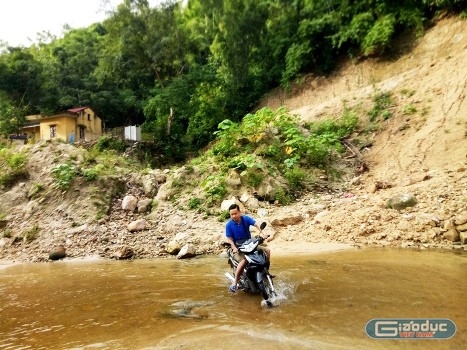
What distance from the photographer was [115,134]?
26219mm

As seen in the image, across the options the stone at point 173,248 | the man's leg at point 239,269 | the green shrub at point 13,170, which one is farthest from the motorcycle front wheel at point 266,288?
the green shrub at point 13,170

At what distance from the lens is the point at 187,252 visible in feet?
28.6

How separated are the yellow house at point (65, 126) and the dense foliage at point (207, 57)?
1.34m

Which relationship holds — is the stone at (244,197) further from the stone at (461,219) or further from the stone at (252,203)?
the stone at (461,219)

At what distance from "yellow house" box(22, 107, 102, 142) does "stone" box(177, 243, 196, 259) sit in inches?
839

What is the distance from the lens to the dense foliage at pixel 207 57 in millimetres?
22609

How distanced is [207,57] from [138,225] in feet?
77.2

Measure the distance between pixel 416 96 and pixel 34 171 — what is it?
56.1 ft

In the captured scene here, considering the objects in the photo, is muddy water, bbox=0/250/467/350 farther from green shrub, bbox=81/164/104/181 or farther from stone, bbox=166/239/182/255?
green shrub, bbox=81/164/104/181

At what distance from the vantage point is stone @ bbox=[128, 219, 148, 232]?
35.3 ft

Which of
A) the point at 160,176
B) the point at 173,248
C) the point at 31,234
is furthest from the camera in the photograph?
the point at 160,176

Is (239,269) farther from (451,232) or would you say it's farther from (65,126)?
(65,126)

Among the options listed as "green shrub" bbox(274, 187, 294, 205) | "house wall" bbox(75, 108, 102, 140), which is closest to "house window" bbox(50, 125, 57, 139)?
"house wall" bbox(75, 108, 102, 140)

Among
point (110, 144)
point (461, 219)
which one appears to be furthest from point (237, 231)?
point (110, 144)
